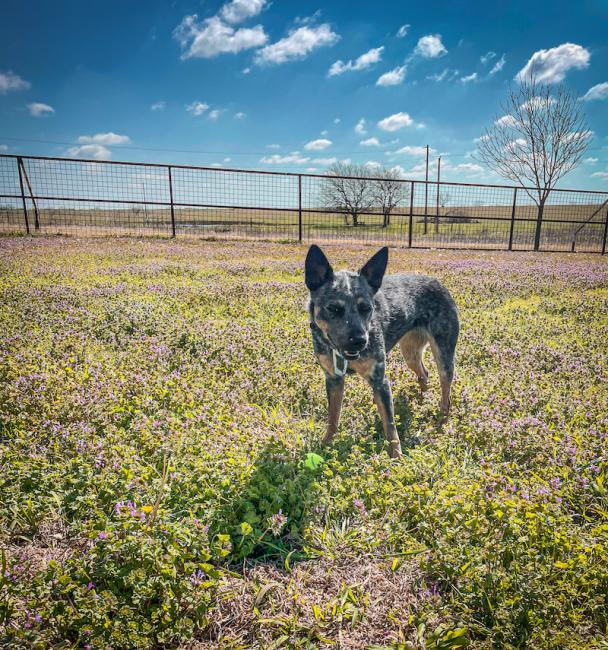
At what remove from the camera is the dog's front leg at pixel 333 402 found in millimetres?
3949

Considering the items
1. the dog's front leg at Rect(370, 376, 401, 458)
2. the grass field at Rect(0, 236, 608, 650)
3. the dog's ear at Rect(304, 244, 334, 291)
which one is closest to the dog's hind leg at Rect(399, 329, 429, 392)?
the grass field at Rect(0, 236, 608, 650)

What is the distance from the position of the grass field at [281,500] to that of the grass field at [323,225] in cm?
1704

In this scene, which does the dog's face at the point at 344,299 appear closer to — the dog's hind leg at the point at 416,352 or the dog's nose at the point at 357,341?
the dog's nose at the point at 357,341

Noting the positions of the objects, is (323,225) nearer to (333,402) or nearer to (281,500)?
(333,402)

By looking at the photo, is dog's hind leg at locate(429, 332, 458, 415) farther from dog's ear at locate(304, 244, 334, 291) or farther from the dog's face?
dog's ear at locate(304, 244, 334, 291)

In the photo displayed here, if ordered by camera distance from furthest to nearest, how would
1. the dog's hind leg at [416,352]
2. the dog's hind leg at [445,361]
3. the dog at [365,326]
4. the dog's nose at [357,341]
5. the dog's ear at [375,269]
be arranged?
1. the dog's hind leg at [416,352]
2. the dog's hind leg at [445,361]
3. the dog's ear at [375,269]
4. the dog at [365,326]
5. the dog's nose at [357,341]

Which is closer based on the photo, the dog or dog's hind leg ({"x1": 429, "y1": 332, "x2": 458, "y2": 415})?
the dog

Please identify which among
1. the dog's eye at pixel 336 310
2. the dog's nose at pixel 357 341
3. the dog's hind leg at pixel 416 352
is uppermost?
the dog's eye at pixel 336 310

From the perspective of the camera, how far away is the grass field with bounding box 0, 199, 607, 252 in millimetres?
21222

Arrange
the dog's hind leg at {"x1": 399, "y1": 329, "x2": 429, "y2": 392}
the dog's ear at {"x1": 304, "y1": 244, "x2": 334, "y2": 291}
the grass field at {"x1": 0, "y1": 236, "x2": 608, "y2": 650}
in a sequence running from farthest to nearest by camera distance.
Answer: the dog's hind leg at {"x1": 399, "y1": 329, "x2": 429, "y2": 392} → the dog's ear at {"x1": 304, "y1": 244, "x2": 334, "y2": 291} → the grass field at {"x1": 0, "y1": 236, "x2": 608, "y2": 650}

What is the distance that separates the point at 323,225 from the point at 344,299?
80.1 ft

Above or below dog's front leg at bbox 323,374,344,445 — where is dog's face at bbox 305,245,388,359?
above

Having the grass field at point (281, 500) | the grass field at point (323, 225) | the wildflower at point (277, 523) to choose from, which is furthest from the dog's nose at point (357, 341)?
the grass field at point (323, 225)

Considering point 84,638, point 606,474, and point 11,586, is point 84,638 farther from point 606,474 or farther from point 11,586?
point 606,474
